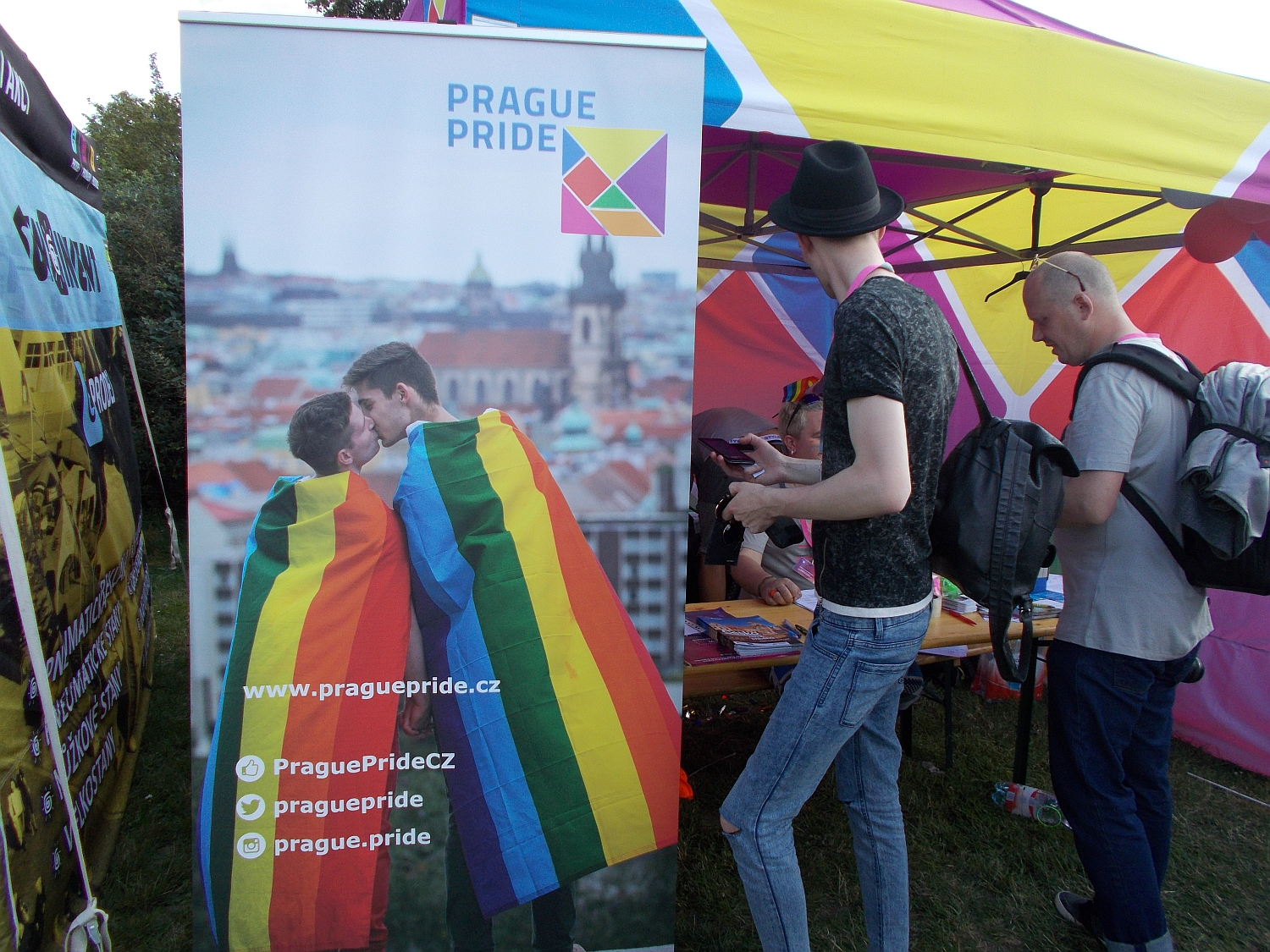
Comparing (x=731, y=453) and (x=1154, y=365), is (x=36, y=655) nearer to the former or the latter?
(x=731, y=453)

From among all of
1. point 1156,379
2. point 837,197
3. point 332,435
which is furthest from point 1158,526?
point 332,435

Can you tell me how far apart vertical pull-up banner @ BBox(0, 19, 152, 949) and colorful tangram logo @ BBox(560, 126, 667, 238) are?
4.37 feet

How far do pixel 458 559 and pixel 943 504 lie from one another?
1026 millimetres

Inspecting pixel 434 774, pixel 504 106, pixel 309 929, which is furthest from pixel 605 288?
pixel 309 929

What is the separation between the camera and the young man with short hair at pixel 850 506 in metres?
1.38

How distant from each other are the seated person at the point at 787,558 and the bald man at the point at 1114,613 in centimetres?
108

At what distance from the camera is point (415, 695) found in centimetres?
177

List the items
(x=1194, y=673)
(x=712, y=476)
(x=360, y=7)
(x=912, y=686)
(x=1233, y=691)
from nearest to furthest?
(x=1194, y=673) → (x=712, y=476) → (x=912, y=686) → (x=1233, y=691) → (x=360, y=7)

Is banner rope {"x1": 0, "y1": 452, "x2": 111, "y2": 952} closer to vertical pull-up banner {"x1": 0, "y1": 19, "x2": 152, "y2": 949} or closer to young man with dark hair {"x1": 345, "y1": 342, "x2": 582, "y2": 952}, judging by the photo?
vertical pull-up banner {"x1": 0, "y1": 19, "x2": 152, "y2": 949}

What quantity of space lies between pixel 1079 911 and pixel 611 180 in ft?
7.79

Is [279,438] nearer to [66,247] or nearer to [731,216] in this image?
[66,247]

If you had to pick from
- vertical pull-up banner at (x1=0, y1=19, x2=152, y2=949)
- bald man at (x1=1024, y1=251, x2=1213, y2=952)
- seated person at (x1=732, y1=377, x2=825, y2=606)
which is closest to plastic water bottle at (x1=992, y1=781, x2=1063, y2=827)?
bald man at (x1=1024, y1=251, x2=1213, y2=952)

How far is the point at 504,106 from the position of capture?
1677mm

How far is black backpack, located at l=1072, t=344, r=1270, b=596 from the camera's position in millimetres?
1787
